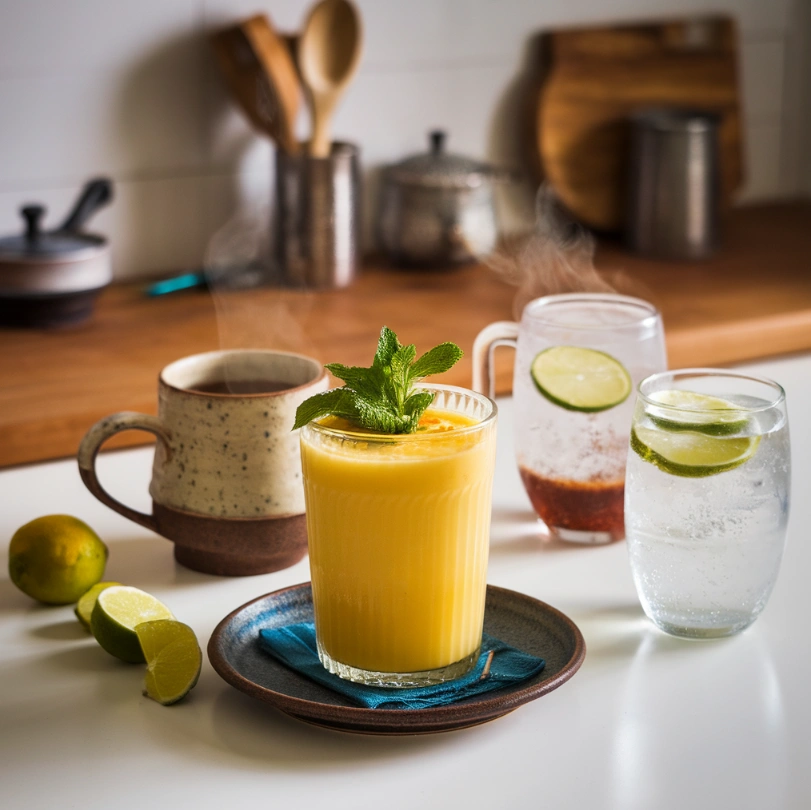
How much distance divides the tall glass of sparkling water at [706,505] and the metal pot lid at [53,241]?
1128mm

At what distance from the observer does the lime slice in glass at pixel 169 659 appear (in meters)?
0.77

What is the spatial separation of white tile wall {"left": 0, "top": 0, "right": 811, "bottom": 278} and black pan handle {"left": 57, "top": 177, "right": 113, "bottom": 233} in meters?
0.13

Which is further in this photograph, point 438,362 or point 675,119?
point 675,119

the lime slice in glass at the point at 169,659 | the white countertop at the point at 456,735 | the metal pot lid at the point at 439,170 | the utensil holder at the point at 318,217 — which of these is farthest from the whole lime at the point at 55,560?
the metal pot lid at the point at 439,170

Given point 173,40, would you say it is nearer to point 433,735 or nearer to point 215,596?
point 215,596

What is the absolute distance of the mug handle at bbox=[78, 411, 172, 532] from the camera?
3.02 ft

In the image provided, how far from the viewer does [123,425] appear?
924 millimetres

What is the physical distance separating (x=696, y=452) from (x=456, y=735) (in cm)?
25

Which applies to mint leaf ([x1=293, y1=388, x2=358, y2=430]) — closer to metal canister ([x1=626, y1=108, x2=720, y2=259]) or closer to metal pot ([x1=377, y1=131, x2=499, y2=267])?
metal pot ([x1=377, y1=131, x2=499, y2=267])

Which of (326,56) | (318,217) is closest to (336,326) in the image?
(318,217)

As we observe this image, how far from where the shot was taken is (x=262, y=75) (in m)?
1.98

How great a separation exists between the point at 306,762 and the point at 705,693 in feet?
0.89

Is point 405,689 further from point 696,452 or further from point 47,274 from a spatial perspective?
point 47,274

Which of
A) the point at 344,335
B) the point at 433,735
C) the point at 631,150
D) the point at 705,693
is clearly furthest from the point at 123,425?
the point at 631,150
